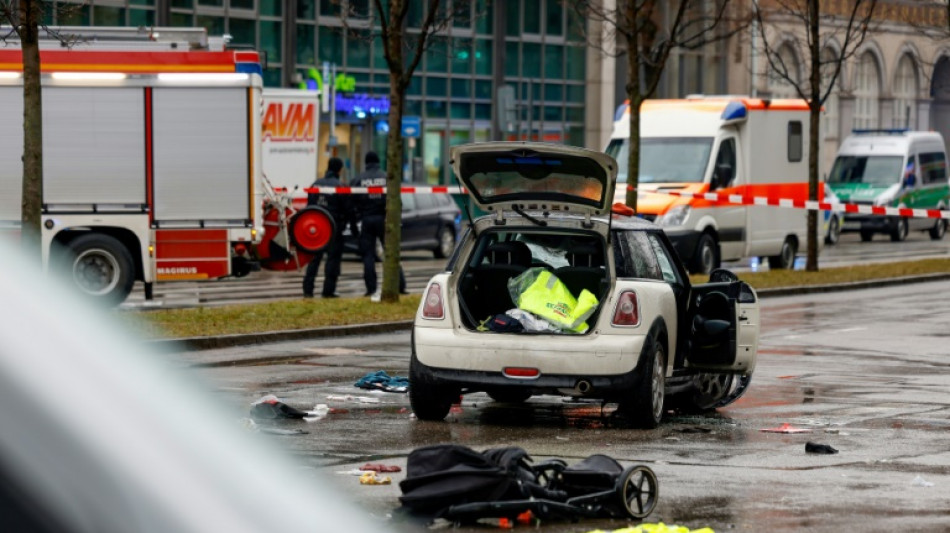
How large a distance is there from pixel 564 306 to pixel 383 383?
2422 mm

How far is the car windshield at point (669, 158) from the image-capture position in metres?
28.0

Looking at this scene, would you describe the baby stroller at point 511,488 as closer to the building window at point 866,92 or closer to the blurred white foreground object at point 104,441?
the blurred white foreground object at point 104,441

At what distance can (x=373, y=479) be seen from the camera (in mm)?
8391

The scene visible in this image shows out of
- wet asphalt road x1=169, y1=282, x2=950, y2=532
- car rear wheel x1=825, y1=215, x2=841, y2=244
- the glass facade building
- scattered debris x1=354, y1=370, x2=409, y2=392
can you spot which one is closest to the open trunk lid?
wet asphalt road x1=169, y1=282, x2=950, y2=532

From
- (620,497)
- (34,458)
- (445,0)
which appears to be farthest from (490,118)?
(34,458)

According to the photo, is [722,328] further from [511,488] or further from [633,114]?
[633,114]

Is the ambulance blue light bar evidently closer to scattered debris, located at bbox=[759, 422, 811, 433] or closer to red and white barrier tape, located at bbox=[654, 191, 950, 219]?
red and white barrier tape, located at bbox=[654, 191, 950, 219]

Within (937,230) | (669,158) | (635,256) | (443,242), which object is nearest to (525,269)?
(635,256)

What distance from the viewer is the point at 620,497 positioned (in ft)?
24.4

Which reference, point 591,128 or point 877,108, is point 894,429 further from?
point 877,108

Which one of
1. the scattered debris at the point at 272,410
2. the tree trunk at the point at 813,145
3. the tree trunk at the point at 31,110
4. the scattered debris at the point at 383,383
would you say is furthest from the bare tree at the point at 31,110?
the tree trunk at the point at 813,145

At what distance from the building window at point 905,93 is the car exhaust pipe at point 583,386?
57.0m

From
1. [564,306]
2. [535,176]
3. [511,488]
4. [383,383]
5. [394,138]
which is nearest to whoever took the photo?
[511,488]

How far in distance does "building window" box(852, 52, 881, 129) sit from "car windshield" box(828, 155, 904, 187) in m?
17.5
